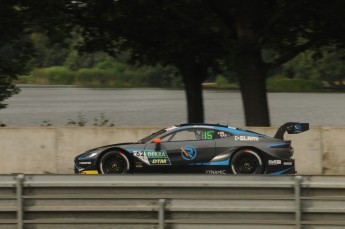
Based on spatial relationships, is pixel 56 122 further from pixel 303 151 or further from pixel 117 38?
pixel 303 151

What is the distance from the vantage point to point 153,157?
1269 centimetres

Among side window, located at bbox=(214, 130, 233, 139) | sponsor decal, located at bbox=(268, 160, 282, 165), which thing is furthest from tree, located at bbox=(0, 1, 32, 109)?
sponsor decal, located at bbox=(268, 160, 282, 165)

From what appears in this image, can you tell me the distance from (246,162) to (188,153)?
1162 millimetres

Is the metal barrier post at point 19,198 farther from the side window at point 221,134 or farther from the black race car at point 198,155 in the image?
the side window at point 221,134

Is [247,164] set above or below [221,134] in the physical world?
below

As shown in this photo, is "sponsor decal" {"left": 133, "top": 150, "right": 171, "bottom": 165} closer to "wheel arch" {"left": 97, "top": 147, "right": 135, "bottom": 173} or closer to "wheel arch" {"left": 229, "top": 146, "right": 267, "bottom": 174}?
"wheel arch" {"left": 97, "top": 147, "right": 135, "bottom": 173}

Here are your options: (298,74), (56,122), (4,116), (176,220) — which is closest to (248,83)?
(176,220)

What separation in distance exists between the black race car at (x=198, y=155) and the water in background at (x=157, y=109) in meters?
12.7

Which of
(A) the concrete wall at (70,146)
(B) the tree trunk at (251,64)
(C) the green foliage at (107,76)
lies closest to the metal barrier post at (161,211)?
(A) the concrete wall at (70,146)

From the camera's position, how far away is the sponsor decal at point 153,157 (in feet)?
41.5

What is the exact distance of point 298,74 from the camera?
6944cm

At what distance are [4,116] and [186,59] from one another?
30.3 meters

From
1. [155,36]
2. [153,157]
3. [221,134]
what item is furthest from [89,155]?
[155,36]

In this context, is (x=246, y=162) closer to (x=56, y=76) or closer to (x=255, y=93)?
(x=255, y=93)
